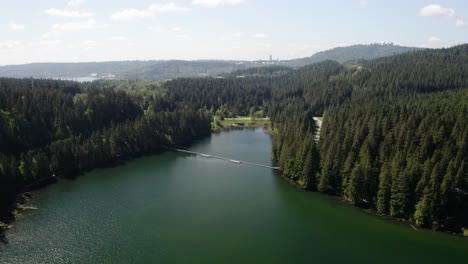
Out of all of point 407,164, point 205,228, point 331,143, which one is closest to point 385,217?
point 407,164

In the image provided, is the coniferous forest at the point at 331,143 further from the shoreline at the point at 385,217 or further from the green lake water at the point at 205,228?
Answer: the green lake water at the point at 205,228

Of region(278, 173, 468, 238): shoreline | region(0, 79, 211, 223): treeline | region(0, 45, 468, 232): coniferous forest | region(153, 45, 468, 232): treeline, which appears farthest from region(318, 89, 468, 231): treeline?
region(0, 79, 211, 223): treeline

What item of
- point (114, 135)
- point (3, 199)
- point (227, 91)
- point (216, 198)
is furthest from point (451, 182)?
point (227, 91)

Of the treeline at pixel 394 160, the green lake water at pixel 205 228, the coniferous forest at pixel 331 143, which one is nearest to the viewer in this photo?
the green lake water at pixel 205 228

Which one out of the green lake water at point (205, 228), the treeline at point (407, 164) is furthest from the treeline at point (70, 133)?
the treeline at point (407, 164)

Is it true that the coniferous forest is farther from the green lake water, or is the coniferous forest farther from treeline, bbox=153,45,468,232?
the green lake water

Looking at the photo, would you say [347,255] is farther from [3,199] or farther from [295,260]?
[3,199]
